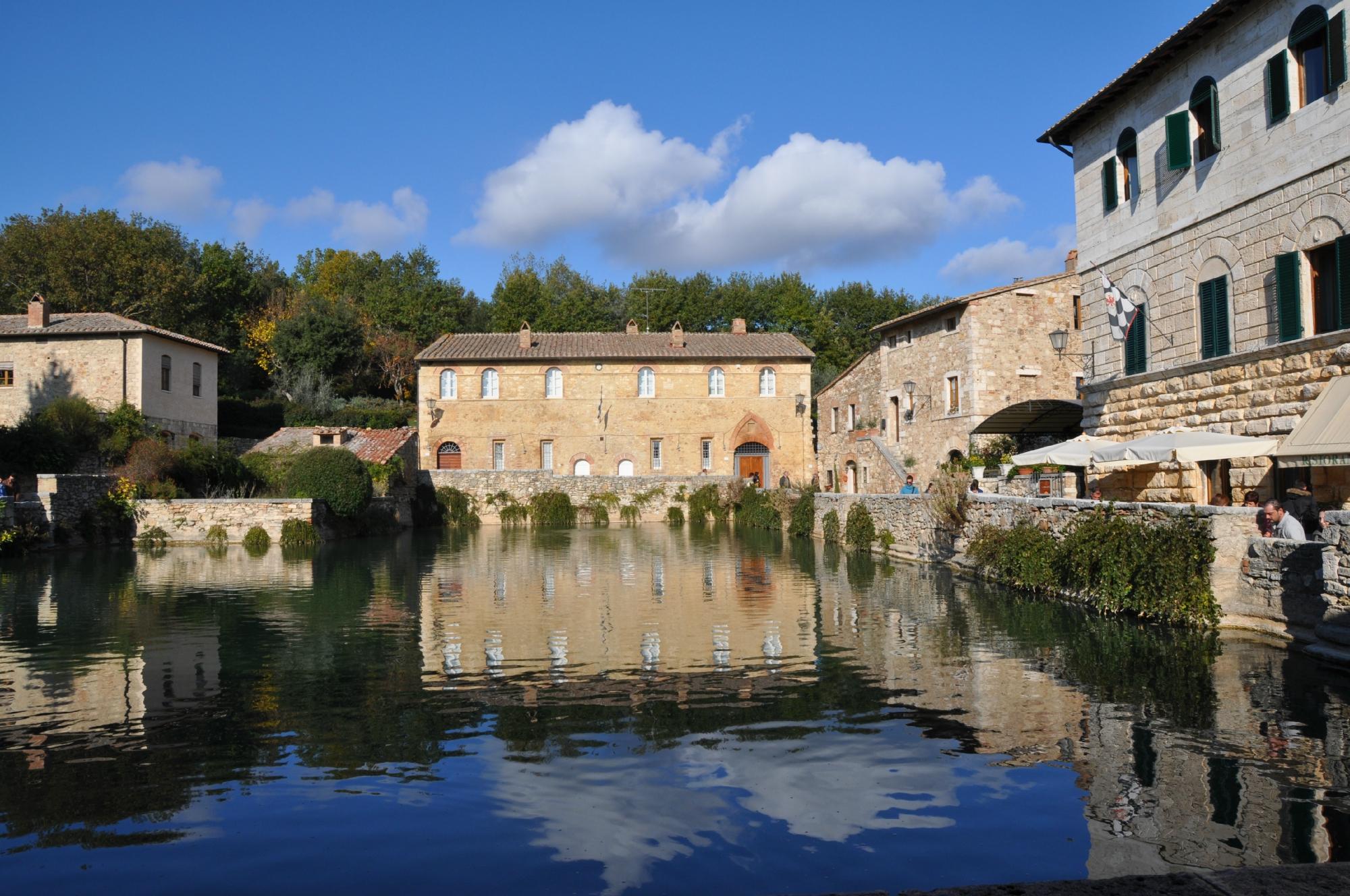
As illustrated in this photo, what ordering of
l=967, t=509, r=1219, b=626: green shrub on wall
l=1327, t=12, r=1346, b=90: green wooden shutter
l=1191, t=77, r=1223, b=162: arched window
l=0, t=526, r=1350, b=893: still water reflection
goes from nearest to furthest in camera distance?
1. l=0, t=526, r=1350, b=893: still water reflection
2. l=967, t=509, r=1219, b=626: green shrub on wall
3. l=1327, t=12, r=1346, b=90: green wooden shutter
4. l=1191, t=77, r=1223, b=162: arched window

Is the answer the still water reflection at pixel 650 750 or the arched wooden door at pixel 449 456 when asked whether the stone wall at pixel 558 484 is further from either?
the still water reflection at pixel 650 750

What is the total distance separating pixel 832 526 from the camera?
25.8 metres

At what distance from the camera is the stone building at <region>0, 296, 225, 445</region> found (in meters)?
33.2

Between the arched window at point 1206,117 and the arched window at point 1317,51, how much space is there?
4.79 ft

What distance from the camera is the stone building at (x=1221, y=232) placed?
40.0 ft

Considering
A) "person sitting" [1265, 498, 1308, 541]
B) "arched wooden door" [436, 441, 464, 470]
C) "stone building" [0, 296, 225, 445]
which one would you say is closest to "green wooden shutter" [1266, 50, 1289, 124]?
"person sitting" [1265, 498, 1308, 541]

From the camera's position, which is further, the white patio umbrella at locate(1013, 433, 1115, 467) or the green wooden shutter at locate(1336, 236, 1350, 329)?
the white patio umbrella at locate(1013, 433, 1115, 467)

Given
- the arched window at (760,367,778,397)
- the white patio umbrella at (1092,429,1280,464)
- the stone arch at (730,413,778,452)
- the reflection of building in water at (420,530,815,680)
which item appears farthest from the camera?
the arched window at (760,367,778,397)

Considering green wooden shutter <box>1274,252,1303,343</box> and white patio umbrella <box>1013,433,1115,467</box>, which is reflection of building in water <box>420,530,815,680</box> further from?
green wooden shutter <box>1274,252,1303,343</box>

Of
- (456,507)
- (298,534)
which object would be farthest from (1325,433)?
(456,507)

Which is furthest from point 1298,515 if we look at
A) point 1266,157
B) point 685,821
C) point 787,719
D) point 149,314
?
point 149,314

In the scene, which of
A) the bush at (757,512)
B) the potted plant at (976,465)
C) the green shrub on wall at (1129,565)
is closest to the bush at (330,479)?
the bush at (757,512)

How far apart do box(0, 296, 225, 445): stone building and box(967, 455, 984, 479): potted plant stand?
86.4 feet

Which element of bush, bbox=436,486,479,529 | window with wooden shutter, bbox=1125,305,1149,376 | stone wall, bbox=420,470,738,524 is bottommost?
bush, bbox=436,486,479,529
